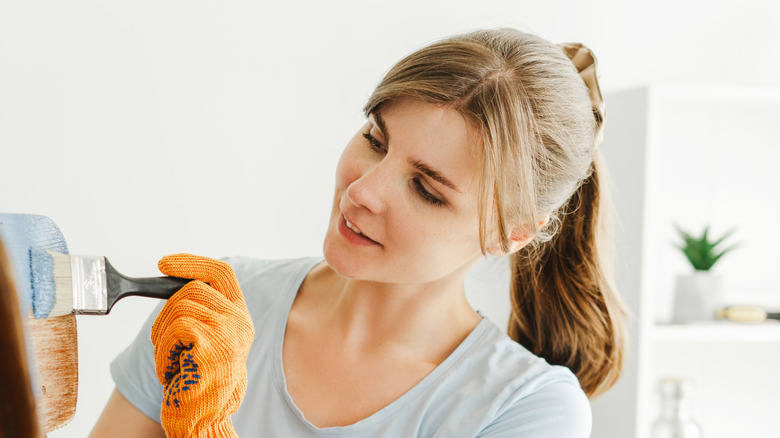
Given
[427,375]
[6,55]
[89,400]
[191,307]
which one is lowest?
[89,400]

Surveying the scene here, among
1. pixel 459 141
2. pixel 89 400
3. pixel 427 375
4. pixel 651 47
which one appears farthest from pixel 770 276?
pixel 89 400

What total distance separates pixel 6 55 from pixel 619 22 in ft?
4.44

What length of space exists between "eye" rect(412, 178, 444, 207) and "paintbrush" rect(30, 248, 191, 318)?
35 centimetres

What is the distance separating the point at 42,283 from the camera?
63cm

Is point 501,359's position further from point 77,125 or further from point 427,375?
point 77,125

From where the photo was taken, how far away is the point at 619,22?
1.81 metres

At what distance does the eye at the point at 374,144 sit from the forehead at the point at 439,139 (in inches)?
1.3

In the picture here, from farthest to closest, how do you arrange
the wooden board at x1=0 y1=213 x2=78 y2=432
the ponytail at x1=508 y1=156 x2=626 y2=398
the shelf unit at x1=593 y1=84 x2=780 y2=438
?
the shelf unit at x1=593 y1=84 x2=780 y2=438 < the ponytail at x1=508 y1=156 x2=626 y2=398 < the wooden board at x1=0 y1=213 x2=78 y2=432

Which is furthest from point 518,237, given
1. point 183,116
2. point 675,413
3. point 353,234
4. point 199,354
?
point 675,413

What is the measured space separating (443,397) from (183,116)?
811mm

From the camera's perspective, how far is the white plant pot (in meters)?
1.67

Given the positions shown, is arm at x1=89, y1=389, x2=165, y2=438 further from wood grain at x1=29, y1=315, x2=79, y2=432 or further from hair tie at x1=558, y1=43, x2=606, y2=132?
hair tie at x1=558, y1=43, x2=606, y2=132

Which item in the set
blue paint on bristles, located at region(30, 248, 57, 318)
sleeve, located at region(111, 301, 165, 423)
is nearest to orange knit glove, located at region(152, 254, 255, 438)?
blue paint on bristles, located at region(30, 248, 57, 318)

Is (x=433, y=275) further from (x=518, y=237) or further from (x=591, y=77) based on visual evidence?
(x=591, y=77)
